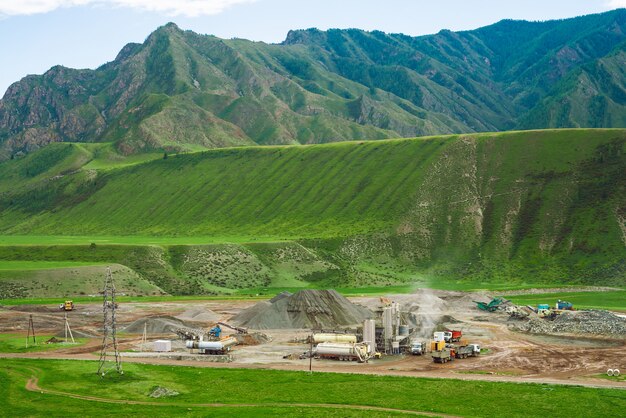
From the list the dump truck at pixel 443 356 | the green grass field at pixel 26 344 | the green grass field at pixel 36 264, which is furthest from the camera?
the green grass field at pixel 36 264

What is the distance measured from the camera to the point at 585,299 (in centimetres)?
13762

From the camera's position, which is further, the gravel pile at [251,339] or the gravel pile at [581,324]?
Result: the gravel pile at [581,324]

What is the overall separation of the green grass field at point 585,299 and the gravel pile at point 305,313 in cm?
4190

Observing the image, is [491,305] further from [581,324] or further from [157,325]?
[157,325]

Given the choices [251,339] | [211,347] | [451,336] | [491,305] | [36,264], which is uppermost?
[36,264]

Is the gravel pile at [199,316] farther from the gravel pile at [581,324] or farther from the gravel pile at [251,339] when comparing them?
the gravel pile at [581,324]

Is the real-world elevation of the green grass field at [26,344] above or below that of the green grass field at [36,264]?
below

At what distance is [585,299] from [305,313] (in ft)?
205

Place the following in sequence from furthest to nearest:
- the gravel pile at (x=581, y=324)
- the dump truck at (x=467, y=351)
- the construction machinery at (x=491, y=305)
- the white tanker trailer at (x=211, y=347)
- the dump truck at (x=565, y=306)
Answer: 1. the construction machinery at (x=491, y=305)
2. the dump truck at (x=565, y=306)
3. the gravel pile at (x=581, y=324)
4. the white tanker trailer at (x=211, y=347)
5. the dump truck at (x=467, y=351)

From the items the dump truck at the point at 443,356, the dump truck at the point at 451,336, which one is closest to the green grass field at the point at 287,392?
the dump truck at the point at 443,356

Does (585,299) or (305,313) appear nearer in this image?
(305,313)

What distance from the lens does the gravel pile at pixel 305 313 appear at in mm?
107062

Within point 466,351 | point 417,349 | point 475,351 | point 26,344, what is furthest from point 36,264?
point 475,351

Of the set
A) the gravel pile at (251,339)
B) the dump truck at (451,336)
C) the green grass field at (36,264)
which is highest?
the green grass field at (36,264)
